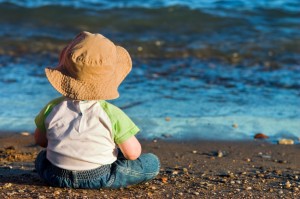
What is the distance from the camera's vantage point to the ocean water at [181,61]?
19.2 feet

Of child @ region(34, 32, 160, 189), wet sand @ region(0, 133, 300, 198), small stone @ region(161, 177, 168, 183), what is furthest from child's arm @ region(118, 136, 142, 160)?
small stone @ region(161, 177, 168, 183)

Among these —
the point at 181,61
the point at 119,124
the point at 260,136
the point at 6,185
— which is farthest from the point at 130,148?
the point at 181,61

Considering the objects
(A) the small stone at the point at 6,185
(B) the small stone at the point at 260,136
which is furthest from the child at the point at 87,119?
(B) the small stone at the point at 260,136

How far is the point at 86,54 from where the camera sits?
11.6 ft

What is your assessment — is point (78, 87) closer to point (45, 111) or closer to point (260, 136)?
point (45, 111)

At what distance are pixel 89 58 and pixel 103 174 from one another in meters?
0.67

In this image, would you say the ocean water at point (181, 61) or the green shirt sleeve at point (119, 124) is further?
the ocean water at point (181, 61)

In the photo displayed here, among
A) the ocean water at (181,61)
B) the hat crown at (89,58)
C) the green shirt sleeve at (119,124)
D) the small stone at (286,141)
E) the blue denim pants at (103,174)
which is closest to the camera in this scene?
the hat crown at (89,58)

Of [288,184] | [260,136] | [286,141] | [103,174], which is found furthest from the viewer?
[260,136]

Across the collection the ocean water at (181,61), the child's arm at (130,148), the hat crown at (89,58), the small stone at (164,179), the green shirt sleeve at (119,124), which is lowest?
the ocean water at (181,61)

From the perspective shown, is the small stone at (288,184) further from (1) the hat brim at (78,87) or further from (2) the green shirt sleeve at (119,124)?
(1) the hat brim at (78,87)

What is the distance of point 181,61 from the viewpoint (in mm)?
8938

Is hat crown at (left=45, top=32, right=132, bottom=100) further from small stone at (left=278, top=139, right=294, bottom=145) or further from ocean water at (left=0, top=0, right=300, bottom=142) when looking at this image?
small stone at (left=278, top=139, right=294, bottom=145)

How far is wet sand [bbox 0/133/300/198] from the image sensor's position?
381 cm
